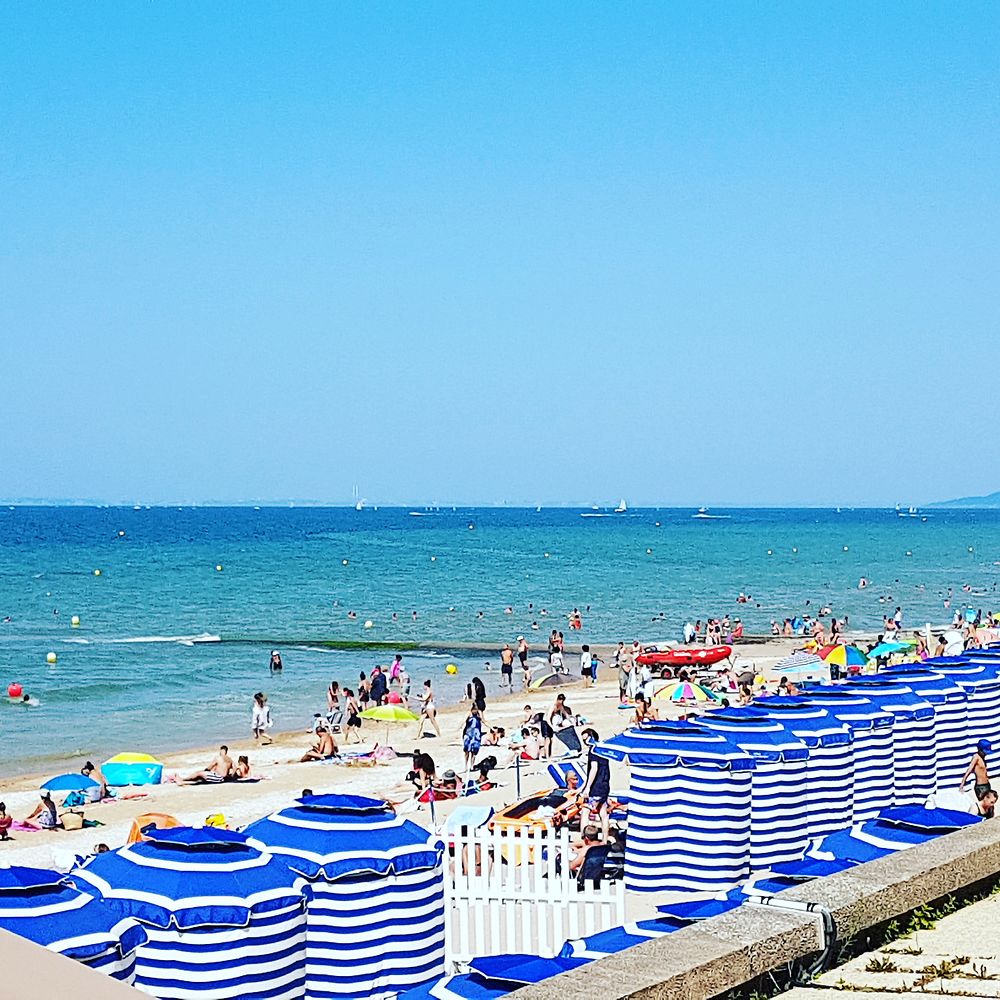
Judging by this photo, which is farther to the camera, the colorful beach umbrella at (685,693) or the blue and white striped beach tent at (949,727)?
the colorful beach umbrella at (685,693)

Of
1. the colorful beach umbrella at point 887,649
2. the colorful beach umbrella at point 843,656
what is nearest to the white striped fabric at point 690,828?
the colorful beach umbrella at point 843,656

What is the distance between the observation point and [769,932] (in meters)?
5.43

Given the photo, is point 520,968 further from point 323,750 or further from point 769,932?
point 323,750

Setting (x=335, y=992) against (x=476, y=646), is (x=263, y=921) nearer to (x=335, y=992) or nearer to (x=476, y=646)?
(x=335, y=992)

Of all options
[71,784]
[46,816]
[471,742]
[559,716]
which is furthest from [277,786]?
[559,716]

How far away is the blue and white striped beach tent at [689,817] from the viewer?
11.7 m

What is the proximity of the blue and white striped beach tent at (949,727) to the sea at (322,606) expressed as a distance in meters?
17.2

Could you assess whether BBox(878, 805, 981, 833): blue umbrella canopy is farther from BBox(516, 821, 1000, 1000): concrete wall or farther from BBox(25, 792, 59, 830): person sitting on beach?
BBox(25, 792, 59, 830): person sitting on beach

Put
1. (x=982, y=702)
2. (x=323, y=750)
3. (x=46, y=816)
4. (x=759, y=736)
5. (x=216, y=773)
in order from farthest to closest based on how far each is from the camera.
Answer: (x=323, y=750) < (x=216, y=773) < (x=46, y=816) < (x=982, y=702) < (x=759, y=736)

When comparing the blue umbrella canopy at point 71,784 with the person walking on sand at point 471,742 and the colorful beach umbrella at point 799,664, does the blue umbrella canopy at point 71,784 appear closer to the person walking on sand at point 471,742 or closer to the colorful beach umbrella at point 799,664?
the person walking on sand at point 471,742

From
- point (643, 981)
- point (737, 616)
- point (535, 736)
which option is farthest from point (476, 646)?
point (643, 981)

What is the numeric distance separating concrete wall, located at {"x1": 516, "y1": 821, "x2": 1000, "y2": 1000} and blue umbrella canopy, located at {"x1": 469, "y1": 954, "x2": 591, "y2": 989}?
513 mm

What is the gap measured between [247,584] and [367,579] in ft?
24.2

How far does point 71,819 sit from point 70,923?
1321 cm
